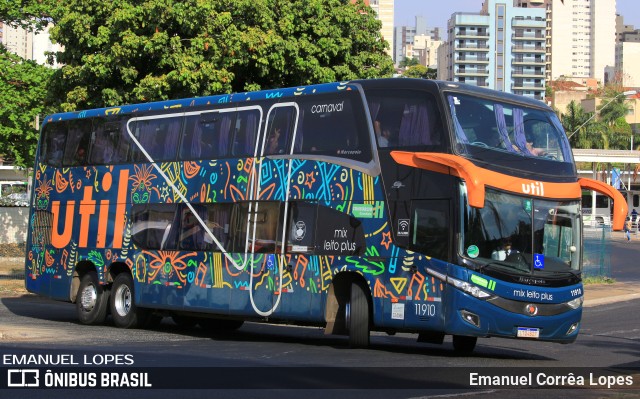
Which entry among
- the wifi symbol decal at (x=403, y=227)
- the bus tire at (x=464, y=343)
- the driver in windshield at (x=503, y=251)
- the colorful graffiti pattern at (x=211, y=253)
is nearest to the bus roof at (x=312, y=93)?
the colorful graffiti pattern at (x=211, y=253)

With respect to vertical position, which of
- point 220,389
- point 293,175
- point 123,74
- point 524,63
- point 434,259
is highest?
point 524,63

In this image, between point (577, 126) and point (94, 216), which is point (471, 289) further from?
point (577, 126)

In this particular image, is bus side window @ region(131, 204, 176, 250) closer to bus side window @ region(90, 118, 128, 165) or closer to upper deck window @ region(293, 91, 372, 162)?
bus side window @ region(90, 118, 128, 165)

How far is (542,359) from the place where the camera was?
16812 mm

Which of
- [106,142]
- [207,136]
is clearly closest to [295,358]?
[207,136]

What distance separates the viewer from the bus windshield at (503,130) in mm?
16031

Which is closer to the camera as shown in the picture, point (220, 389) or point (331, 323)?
point (220, 389)

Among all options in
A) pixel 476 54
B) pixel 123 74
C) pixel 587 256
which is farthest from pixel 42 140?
pixel 476 54

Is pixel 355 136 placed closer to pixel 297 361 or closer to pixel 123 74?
pixel 297 361

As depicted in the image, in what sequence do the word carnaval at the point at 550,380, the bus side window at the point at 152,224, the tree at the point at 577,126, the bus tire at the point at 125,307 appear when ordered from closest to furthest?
the word carnaval at the point at 550,380 → the bus side window at the point at 152,224 → the bus tire at the point at 125,307 → the tree at the point at 577,126

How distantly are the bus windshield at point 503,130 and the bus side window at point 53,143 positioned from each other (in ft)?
34.2

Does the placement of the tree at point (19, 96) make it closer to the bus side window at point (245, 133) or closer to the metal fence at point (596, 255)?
the bus side window at point (245, 133)

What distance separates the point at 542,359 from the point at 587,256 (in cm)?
2319

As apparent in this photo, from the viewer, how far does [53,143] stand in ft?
77.5
